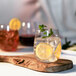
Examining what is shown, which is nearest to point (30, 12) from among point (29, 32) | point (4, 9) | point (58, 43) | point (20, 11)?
point (20, 11)

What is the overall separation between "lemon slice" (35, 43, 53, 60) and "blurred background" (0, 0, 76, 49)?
1203 millimetres

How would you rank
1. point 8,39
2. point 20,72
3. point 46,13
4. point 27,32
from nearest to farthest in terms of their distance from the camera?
point 20,72 < point 8,39 < point 27,32 < point 46,13

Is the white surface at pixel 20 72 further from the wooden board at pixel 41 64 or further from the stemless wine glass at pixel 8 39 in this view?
the stemless wine glass at pixel 8 39

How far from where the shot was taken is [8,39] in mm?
1370

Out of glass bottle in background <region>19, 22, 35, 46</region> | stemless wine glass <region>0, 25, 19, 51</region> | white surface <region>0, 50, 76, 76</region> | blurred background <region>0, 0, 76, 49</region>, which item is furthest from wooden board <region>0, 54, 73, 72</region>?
blurred background <region>0, 0, 76, 49</region>

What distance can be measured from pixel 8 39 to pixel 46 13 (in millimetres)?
980

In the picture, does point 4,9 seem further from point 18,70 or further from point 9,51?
point 18,70

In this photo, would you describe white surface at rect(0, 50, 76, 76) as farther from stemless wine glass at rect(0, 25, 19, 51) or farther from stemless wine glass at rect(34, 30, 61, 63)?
stemless wine glass at rect(0, 25, 19, 51)

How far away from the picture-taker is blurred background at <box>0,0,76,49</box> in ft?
7.33

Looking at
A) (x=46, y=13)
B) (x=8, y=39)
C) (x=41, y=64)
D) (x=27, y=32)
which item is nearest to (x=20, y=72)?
(x=41, y=64)

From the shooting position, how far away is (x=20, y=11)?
2262 mm

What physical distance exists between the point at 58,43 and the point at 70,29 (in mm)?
1391

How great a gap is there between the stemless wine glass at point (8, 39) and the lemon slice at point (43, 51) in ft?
1.36

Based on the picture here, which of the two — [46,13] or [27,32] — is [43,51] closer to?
[27,32]
